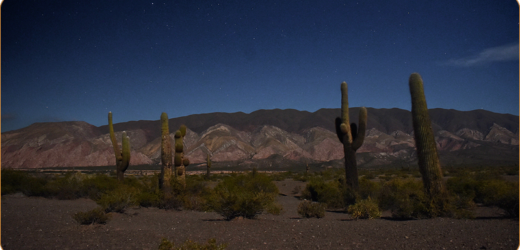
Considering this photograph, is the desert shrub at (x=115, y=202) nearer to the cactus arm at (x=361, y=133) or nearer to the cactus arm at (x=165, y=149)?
the cactus arm at (x=165, y=149)

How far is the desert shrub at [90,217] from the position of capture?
10133 mm

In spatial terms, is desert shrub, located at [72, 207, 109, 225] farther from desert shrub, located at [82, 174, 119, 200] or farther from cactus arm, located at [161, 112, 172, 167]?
desert shrub, located at [82, 174, 119, 200]

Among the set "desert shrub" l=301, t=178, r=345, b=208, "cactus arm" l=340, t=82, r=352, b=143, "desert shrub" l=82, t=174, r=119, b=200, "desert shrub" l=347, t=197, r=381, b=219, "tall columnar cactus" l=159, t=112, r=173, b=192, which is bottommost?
"desert shrub" l=301, t=178, r=345, b=208

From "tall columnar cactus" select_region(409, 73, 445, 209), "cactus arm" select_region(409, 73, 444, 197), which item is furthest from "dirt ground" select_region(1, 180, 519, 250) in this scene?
"cactus arm" select_region(409, 73, 444, 197)

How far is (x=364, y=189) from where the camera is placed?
1698cm

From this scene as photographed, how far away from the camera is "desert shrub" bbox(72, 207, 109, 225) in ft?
33.2

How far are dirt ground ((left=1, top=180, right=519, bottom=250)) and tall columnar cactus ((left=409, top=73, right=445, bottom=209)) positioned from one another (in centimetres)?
148

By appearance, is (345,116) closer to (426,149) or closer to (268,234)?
(426,149)

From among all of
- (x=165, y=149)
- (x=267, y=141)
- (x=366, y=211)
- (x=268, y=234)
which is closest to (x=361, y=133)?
(x=366, y=211)

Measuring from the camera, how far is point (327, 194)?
1816 cm

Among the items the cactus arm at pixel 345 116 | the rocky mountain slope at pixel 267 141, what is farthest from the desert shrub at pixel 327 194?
the rocky mountain slope at pixel 267 141

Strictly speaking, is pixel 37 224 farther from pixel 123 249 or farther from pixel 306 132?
pixel 306 132

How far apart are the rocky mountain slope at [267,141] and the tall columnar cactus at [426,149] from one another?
73081mm

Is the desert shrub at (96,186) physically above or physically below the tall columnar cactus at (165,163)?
below
